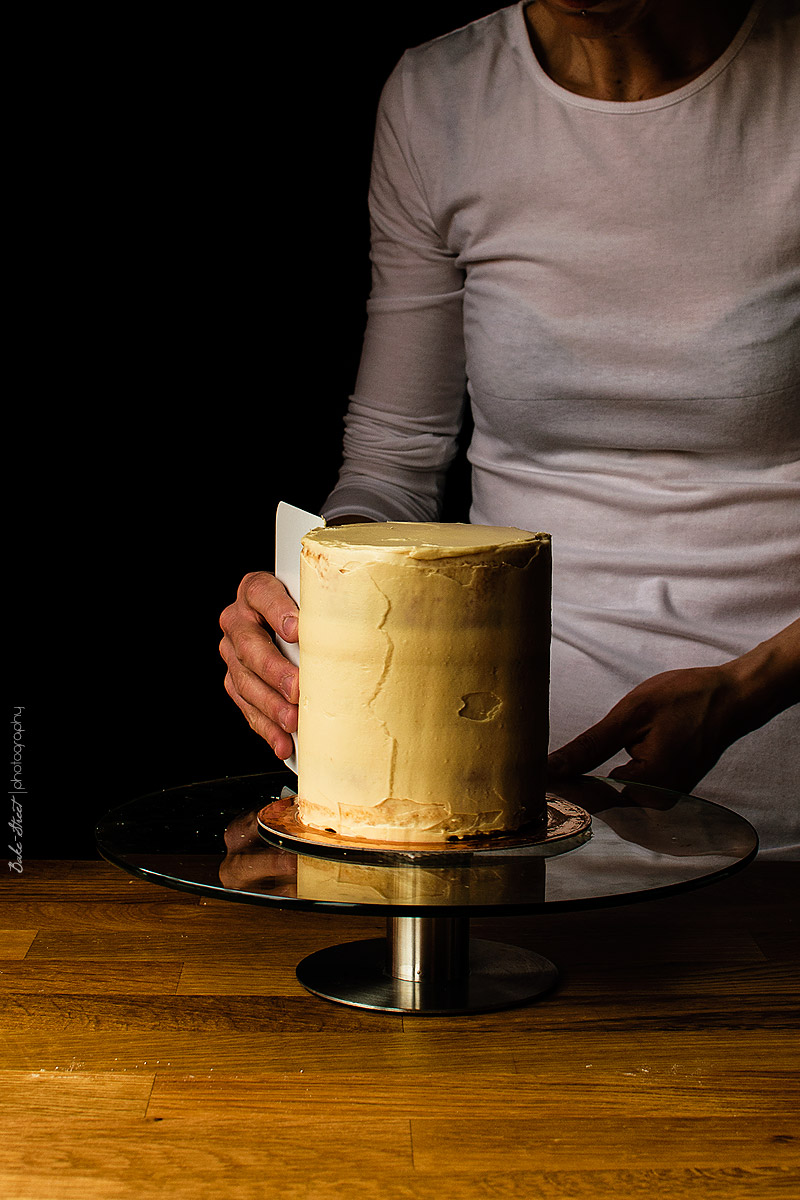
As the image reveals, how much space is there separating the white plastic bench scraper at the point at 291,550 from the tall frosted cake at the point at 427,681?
10 cm

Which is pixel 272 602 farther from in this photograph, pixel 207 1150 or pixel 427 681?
pixel 207 1150

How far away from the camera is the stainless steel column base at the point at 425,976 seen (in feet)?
2.70

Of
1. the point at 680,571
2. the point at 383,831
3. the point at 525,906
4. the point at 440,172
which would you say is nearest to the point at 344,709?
the point at 383,831

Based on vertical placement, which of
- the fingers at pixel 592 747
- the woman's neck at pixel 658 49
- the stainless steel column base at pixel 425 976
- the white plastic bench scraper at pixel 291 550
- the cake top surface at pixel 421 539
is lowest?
the stainless steel column base at pixel 425 976

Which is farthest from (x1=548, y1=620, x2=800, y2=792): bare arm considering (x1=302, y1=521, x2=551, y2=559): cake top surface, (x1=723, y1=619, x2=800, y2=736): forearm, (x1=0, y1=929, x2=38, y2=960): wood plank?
(x1=0, y1=929, x2=38, y2=960): wood plank

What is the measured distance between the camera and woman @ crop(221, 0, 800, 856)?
4.11 feet

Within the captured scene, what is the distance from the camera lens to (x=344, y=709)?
822mm

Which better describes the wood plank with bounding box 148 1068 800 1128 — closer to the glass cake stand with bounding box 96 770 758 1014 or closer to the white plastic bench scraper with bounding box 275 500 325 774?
the glass cake stand with bounding box 96 770 758 1014

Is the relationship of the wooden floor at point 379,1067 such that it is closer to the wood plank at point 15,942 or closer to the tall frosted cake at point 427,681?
the wood plank at point 15,942

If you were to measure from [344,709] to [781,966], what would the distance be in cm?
33

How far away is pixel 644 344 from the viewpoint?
1282 mm

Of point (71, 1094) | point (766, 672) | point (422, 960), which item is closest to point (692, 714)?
point (766, 672)

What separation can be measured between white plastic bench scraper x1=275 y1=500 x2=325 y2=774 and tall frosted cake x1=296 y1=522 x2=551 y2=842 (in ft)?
0.33

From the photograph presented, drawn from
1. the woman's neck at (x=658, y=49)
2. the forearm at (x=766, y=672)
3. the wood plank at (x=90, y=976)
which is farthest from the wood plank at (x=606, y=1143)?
the woman's neck at (x=658, y=49)
